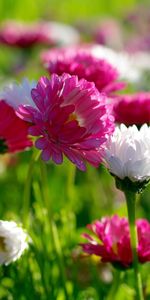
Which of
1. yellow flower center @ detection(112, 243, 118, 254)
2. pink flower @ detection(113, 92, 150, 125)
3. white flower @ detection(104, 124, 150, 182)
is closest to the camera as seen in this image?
white flower @ detection(104, 124, 150, 182)

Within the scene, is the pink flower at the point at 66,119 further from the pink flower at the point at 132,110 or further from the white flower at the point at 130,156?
the pink flower at the point at 132,110

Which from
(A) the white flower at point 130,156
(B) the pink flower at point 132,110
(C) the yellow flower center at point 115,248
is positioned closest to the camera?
(A) the white flower at point 130,156

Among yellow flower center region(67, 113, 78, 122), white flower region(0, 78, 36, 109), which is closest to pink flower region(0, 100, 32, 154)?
white flower region(0, 78, 36, 109)

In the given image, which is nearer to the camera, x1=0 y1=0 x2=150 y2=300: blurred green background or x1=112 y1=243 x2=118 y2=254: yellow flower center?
x1=112 y1=243 x2=118 y2=254: yellow flower center

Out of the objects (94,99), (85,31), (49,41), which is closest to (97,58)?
(94,99)

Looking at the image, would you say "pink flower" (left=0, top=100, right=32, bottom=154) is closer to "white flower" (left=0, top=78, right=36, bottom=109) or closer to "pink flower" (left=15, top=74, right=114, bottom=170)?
"white flower" (left=0, top=78, right=36, bottom=109)

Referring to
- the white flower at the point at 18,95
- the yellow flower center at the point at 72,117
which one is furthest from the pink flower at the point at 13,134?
the yellow flower center at the point at 72,117
